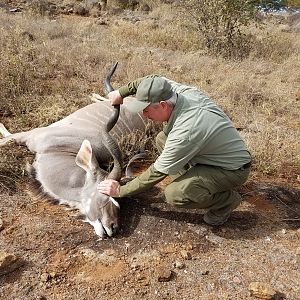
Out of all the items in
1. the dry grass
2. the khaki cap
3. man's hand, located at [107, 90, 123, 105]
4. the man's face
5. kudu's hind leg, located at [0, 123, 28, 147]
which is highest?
the khaki cap

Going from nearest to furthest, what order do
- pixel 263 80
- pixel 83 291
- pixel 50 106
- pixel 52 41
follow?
pixel 83 291, pixel 50 106, pixel 263 80, pixel 52 41

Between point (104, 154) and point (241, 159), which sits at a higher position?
point (241, 159)

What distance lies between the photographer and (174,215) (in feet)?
12.9

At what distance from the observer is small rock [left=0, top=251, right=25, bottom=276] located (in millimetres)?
3152

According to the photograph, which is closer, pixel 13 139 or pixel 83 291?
pixel 83 291

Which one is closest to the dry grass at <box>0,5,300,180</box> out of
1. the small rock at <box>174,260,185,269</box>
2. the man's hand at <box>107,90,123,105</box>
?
the man's hand at <box>107,90,123,105</box>

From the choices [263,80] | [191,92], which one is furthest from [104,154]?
[263,80]

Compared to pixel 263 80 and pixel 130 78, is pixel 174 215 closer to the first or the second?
pixel 130 78

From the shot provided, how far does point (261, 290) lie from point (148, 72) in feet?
14.4

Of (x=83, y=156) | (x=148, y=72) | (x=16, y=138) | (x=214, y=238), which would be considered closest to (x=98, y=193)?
(x=83, y=156)

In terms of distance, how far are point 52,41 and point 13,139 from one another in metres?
3.88

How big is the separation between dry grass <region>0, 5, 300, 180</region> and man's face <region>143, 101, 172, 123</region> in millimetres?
1655

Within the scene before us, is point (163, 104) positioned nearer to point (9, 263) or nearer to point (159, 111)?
point (159, 111)

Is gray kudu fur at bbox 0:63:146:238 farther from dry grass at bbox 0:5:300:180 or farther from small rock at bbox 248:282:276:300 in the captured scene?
small rock at bbox 248:282:276:300
